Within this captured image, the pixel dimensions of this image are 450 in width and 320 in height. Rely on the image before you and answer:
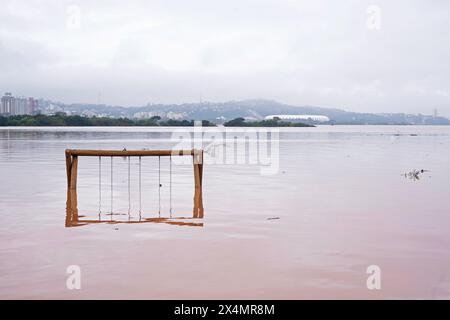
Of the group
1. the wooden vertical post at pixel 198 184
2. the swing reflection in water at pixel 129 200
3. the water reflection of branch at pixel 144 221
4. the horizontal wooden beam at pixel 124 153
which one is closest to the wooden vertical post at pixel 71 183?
the swing reflection in water at pixel 129 200

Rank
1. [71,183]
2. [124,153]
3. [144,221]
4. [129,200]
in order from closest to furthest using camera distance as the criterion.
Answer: [144,221] → [124,153] → [71,183] → [129,200]

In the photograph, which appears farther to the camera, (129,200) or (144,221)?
(129,200)

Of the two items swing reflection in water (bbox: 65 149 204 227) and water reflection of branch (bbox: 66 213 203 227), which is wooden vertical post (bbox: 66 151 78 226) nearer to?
swing reflection in water (bbox: 65 149 204 227)

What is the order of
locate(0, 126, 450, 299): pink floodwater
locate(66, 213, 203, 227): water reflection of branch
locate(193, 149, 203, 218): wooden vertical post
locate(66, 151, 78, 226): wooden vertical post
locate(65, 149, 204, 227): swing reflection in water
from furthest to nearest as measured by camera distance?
locate(66, 151, 78, 226): wooden vertical post
locate(193, 149, 203, 218): wooden vertical post
locate(65, 149, 204, 227): swing reflection in water
locate(66, 213, 203, 227): water reflection of branch
locate(0, 126, 450, 299): pink floodwater

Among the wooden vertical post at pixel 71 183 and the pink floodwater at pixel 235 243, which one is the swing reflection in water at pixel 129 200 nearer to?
the wooden vertical post at pixel 71 183

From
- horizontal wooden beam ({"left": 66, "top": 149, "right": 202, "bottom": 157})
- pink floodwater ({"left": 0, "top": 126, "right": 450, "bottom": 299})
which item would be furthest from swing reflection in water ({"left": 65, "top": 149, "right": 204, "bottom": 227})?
pink floodwater ({"left": 0, "top": 126, "right": 450, "bottom": 299})

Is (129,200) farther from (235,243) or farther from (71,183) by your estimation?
(235,243)

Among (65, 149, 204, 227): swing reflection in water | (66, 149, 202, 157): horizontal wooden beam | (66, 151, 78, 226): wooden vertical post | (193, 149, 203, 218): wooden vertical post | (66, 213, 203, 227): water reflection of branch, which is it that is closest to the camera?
(66, 213, 203, 227): water reflection of branch

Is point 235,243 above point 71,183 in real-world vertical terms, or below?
below

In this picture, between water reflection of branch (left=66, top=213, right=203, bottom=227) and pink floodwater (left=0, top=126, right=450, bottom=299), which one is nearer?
pink floodwater (left=0, top=126, right=450, bottom=299)

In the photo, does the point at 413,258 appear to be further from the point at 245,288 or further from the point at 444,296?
the point at 245,288

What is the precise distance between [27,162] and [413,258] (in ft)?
97.6

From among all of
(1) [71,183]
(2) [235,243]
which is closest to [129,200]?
(1) [71,183]

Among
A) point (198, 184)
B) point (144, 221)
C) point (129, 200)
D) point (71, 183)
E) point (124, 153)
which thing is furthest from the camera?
point (129, 200)
